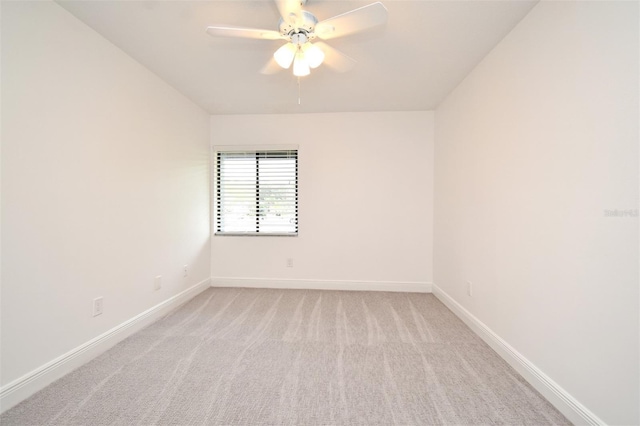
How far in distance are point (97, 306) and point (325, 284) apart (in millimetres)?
2439

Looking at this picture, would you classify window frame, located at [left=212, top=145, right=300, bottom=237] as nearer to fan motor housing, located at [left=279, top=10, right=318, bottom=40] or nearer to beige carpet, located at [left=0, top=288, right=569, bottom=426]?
beige carpet, located at [left=0, top=288, right=569, bottom=426]

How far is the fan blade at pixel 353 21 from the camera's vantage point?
A: 4.46ft

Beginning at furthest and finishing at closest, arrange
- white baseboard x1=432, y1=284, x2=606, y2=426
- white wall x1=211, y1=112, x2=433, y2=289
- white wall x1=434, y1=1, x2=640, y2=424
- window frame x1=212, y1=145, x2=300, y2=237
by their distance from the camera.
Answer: window frame x1=212, y1=145, x2=300, y2=237 < white wall x1=211, y1=112, x2=433, y2=289 < white baseboard x1=432, y1=284, x2=606, y2=426 < white wall x1=434, y1=1, x2=640, y2=424

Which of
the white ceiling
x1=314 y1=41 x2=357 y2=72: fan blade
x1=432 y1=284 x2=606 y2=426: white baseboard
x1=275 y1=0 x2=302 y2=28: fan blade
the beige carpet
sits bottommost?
the beige carpet

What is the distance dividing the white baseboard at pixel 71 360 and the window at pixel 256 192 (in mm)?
1383

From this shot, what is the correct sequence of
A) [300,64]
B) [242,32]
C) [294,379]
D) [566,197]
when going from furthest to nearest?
[300,64] < [294,379] < [242,32] < [566,197]

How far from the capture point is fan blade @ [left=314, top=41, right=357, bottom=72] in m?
1.92

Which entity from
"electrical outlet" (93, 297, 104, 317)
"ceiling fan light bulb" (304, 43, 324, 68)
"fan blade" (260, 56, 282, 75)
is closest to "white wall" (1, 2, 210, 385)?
"electrical outlet" (93, 297, 104, 317)

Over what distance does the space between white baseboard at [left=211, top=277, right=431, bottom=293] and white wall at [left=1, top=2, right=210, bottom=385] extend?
0.99 metres

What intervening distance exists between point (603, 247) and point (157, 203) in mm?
3342

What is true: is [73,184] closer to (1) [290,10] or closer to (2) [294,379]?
(1) [290,10]

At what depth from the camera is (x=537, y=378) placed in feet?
5.23

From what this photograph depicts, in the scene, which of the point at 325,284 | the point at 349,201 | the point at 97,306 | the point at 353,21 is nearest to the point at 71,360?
the point at 97,306

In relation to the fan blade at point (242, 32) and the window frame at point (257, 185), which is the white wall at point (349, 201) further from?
the fan blade at point (242, 32)
